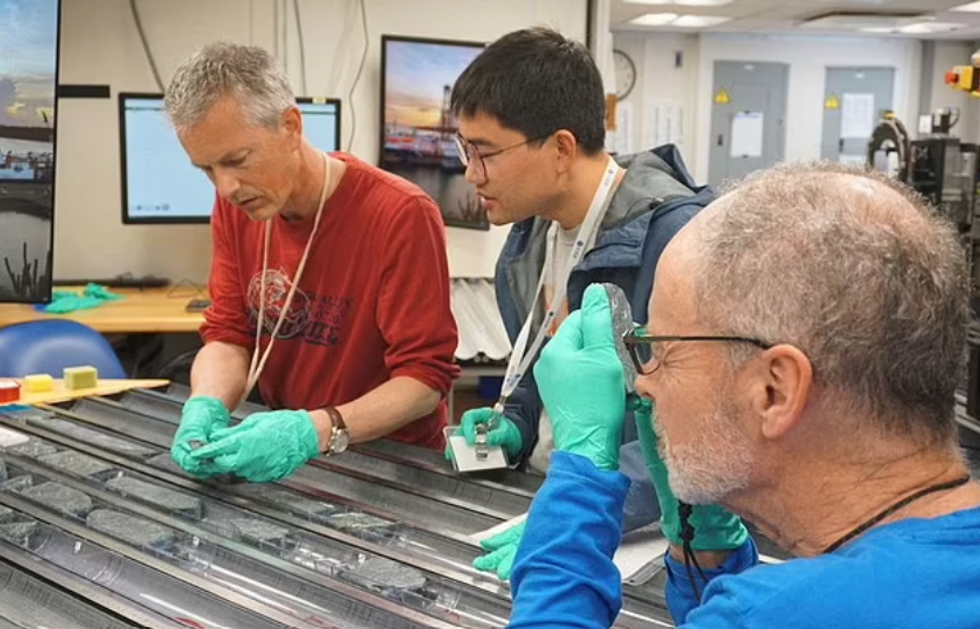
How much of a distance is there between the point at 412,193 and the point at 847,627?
127 cm

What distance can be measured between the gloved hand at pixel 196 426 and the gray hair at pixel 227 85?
0.49 m

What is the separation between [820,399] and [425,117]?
3087 mm

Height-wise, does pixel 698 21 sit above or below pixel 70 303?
above

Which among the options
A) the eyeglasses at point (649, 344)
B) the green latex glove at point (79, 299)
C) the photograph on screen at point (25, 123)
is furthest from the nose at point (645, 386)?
the green latex glove at point (79, 299)

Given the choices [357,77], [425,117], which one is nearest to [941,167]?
[425,117]

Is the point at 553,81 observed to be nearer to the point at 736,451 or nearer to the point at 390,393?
the point at 390,393

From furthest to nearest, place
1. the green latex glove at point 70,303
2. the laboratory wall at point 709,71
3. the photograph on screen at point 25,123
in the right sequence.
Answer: the laboratory wall at point 709,71 < the green latex glove at point 70,303 < the photograph on screen at point 25,123

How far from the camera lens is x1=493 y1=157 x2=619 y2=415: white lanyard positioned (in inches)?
61.3

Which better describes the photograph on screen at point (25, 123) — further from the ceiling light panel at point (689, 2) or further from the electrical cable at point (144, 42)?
the ceiling light panel at point (689, 2)

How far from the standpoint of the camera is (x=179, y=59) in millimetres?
3600

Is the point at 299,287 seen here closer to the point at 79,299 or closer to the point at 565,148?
the point at 565,148

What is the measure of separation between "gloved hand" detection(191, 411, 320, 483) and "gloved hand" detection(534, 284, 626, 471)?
1.72 ft

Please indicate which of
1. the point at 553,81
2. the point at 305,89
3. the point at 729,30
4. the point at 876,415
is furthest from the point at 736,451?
the point at 729,30

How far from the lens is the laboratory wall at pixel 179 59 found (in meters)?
3.54
